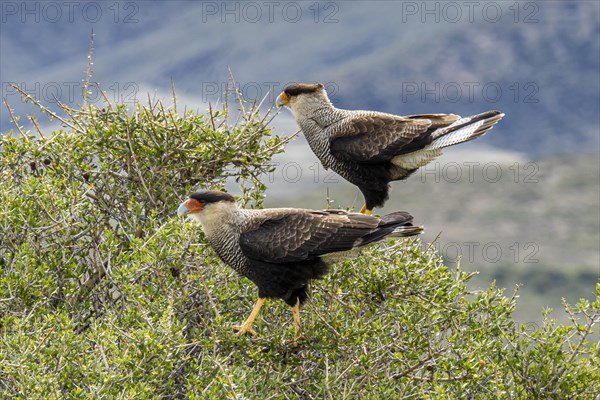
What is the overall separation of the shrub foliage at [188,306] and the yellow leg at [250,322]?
110mm

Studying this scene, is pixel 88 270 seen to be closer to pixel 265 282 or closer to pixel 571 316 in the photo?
pixel 265 282

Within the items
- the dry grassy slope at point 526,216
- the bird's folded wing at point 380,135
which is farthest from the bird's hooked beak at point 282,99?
the dry grassy slope at point 526,216

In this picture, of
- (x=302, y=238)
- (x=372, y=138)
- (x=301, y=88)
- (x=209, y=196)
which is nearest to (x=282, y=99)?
(x=301, y=88)

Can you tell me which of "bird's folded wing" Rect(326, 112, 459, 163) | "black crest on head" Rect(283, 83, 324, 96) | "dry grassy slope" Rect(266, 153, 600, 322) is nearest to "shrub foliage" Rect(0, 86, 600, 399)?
"bird's folded wing" Rect(326, 112, 459, 163)

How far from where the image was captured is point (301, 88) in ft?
30.3

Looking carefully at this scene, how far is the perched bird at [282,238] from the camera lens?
22.3 ft

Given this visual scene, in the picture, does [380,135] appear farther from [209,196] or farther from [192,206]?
[192,206]

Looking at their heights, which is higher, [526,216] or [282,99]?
[282,99]

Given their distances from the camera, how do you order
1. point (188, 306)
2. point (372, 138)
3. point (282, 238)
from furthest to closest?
point (372, 138) < point (188, 306) < point (282, 238)

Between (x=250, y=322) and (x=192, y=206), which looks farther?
(x=250, y=322)

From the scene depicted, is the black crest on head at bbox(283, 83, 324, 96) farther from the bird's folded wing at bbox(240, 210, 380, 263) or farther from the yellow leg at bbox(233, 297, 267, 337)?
the yellow leg at bbox(233, 297, 267, 337)

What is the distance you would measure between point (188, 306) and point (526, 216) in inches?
4620

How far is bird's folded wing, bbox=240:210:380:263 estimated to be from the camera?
6.79 metres

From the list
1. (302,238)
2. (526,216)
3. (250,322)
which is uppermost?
(302,238)
